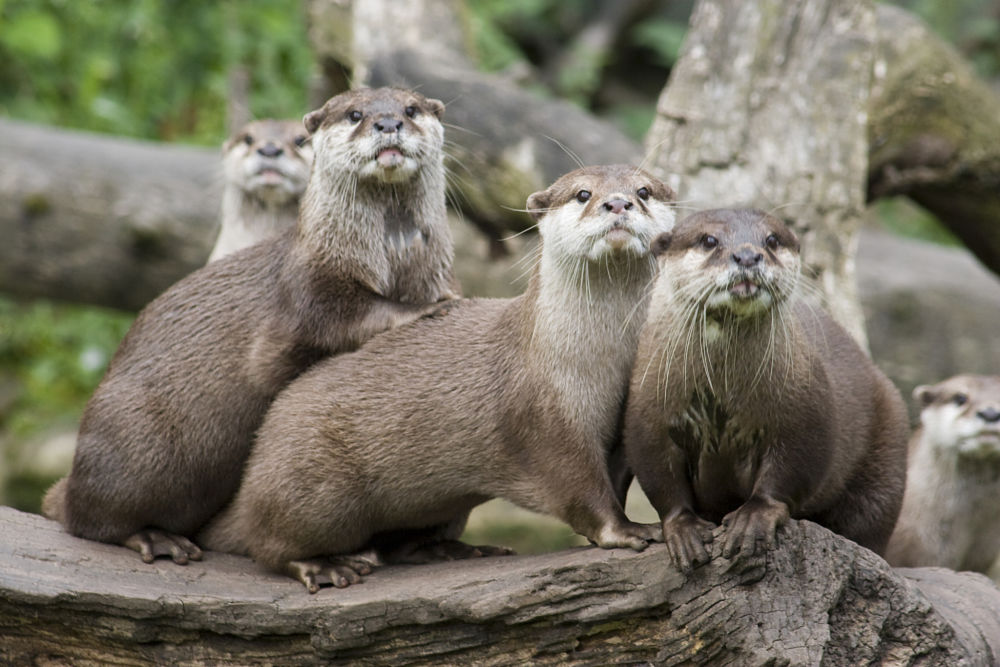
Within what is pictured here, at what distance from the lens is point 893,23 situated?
19.1 ft

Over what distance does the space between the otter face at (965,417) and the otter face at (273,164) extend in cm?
260

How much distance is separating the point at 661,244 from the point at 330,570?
1.24m

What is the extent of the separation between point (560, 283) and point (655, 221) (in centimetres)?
28

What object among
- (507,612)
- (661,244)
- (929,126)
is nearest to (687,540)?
(507,612)

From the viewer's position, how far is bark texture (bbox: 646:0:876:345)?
462cm

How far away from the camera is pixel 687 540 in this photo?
271cm

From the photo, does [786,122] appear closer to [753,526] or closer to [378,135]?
[378,135]

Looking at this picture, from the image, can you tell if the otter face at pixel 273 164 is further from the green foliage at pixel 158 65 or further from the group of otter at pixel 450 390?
the green foliage at pixel 158 65

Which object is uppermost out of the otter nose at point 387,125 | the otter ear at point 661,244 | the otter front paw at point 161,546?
the otter nose at point 387,125

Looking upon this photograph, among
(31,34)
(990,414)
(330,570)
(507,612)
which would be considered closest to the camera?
(507,612)

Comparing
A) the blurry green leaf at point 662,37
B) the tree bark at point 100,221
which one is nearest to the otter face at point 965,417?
the tree bark at point 100,221

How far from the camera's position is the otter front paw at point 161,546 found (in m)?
3.33

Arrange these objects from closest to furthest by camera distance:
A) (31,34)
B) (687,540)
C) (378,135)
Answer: (687,540)
(378,135)
(31,34)

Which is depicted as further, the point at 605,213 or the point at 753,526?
the point at 605,213
